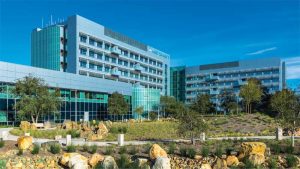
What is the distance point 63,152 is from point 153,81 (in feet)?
316

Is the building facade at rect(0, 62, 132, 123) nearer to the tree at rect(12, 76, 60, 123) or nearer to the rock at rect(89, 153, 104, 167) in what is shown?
the tree at rect(12, 76, 60, 123)

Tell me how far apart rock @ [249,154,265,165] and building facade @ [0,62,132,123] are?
39110 mm

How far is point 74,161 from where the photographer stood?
774 inches

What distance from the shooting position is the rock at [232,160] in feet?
65.1

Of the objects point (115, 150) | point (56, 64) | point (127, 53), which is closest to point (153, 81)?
point (127, 53)

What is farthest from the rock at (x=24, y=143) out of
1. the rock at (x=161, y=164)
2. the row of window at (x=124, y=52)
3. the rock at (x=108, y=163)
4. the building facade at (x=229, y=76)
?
the building facade at (x=229, y=76)

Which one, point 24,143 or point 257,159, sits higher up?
point 24,143

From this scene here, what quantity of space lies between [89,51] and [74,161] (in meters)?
68.7

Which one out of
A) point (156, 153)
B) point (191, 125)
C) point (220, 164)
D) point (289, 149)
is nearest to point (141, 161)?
point (156, 153)

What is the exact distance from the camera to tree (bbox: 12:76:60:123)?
48.2 meters

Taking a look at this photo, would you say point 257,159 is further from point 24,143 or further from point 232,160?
point 24,143

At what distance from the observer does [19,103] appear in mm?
48406

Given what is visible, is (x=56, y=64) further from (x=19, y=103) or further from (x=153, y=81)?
(x=153, y=81)

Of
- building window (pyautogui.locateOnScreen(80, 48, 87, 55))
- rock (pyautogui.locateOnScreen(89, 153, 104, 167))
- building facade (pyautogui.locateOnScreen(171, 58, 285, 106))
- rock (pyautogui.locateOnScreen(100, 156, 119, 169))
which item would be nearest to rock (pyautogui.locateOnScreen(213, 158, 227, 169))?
rock (pyautogui.locateOnScreen(100, 156, 119, 169))
